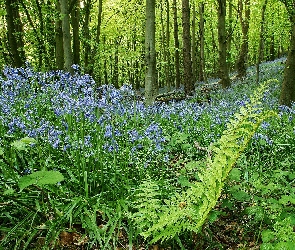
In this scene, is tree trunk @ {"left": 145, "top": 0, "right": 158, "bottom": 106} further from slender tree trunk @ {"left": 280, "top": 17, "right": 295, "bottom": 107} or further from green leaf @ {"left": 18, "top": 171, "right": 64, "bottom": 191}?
green leaf @ {"left": 18, "top": 171, "right": 64, "bottom": 191}

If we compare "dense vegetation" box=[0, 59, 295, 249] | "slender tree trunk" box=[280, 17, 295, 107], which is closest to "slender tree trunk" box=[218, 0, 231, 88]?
"slender tree trunk" box=[280, 17, 295, 107]

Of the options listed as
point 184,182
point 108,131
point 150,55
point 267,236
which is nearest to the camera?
point 267,236

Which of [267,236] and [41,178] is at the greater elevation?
[41,178]

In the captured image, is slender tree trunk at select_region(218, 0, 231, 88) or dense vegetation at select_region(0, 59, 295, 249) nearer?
dense vegetation at select_region(0, 59, 295, 249)

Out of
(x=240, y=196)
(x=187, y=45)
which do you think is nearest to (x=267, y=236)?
(x=240, y=196)

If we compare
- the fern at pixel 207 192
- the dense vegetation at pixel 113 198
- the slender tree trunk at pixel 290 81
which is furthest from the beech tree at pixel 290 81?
the fern at pixel 207 192

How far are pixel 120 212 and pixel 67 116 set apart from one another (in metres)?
1.77

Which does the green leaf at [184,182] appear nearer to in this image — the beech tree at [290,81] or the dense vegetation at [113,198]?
the dense vegetation at [113,198]

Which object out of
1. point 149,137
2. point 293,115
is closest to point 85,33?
point 293,115

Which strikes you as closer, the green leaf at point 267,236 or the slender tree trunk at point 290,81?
the green leaf at point 267,236

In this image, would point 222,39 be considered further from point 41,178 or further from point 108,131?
point 41,178

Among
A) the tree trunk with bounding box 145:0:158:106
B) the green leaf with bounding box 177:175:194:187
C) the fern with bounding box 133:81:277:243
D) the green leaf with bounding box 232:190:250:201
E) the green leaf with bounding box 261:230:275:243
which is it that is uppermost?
the tree trunk with bounding box 145:0:158:106

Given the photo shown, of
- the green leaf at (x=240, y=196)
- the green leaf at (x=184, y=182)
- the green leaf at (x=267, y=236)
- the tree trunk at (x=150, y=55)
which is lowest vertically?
the green leaf at (x=267, y=236)

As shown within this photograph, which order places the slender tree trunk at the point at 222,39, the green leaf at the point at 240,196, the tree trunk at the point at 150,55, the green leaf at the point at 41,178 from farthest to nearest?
the slender tree trunk at the point at 222,39, the tree trunk at the point at 150,55, the green leaf at the point at 240,196, the green leaf at the point at 41,178
